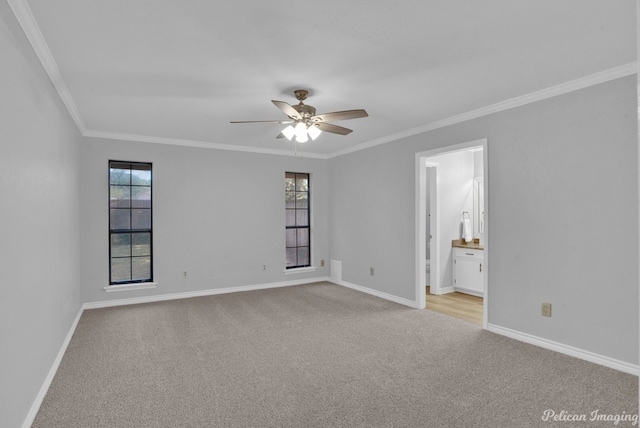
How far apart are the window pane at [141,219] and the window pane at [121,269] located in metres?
0.51

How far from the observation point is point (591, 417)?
222cm

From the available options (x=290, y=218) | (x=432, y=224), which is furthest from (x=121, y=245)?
(x=432, y=224)

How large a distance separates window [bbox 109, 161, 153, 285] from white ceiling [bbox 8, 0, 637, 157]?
138 centimetres

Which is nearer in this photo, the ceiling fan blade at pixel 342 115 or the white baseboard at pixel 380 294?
the ceiling fan blade at pixel 342 115

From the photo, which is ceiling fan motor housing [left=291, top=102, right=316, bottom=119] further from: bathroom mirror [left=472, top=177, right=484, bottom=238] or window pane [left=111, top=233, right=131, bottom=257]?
bathroom mirror [left=472, top=177, right=484, bottom=238]

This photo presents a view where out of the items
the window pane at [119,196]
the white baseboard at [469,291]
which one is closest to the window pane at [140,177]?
the window pane at [119,196]

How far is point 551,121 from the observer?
329 cm

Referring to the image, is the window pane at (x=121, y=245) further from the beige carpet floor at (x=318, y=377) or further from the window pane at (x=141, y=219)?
the beige carpet floor at (x=318, y=377)

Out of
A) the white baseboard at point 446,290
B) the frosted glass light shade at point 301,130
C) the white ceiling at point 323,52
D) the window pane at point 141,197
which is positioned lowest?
the white baseboard at point 446,290

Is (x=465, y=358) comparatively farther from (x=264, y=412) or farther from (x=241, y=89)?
(x=241, y=89)

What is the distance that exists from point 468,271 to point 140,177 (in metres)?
5.46

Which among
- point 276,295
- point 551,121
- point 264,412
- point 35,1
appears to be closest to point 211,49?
point 35,1

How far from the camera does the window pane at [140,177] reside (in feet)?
17.3

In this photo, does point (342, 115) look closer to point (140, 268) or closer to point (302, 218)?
point (302, 218)
